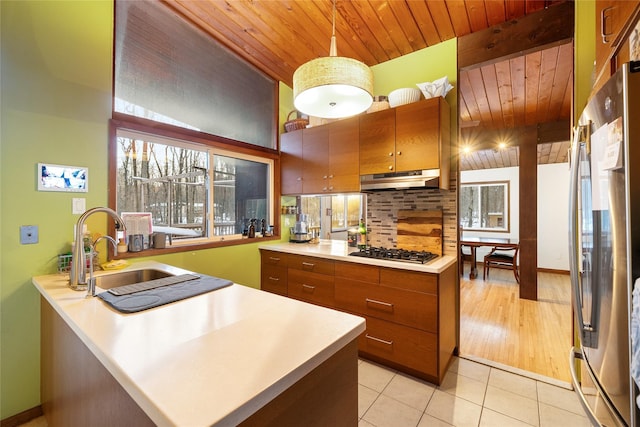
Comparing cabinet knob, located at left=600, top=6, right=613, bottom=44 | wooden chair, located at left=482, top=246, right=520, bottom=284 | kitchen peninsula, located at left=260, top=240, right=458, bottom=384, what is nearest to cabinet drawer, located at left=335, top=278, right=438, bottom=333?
kitchen peninsula, located at left=260, top=240, right=458, bottom=384

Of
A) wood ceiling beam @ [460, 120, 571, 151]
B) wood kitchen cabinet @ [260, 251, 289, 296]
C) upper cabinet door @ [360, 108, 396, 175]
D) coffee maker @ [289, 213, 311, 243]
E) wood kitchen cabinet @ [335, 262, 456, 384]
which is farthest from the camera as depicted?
wood ceiling beam @ [460, 120, 571, 151]

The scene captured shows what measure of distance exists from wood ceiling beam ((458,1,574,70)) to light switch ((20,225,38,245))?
3.47 metres

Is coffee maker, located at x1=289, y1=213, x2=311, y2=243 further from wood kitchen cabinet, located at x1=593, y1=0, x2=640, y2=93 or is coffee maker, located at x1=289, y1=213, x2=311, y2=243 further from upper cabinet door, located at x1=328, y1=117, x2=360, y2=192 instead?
wood kitchen cabinet, located at x1=593, y1=0, x2=640, y2=93

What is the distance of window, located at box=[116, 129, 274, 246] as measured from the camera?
223cm

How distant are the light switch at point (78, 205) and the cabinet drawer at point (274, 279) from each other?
5.59 ft

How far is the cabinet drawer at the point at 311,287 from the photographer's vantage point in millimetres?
2505

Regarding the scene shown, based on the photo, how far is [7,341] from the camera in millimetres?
1641

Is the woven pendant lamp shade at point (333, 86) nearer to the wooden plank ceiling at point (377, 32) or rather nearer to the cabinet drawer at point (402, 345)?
the wooden plank ceiling at point (377, 32)

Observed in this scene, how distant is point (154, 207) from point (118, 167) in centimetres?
42

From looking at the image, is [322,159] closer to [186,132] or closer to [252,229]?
[252,229]

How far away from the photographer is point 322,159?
2.95 metres

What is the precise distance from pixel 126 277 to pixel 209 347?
1.37 metres

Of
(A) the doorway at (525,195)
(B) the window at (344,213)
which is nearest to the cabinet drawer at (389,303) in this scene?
(A) the doorway at (525,195)

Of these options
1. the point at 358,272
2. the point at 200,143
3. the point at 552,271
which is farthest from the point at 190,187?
the point at 552,271
